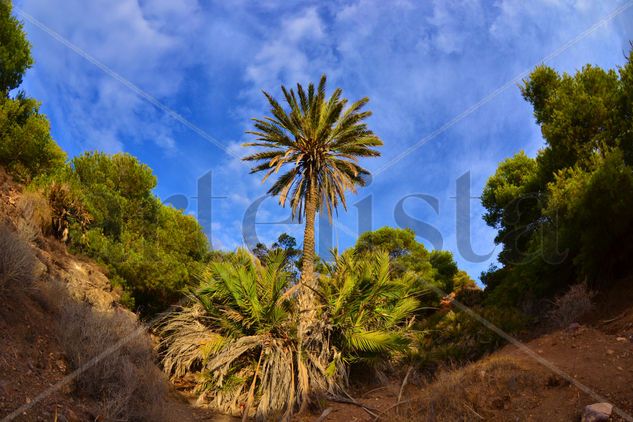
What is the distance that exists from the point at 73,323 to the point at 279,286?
229 inches

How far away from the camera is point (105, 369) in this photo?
7582 millimetres

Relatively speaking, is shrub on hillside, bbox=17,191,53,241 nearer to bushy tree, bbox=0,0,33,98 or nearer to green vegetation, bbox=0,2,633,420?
green vegetation, bbox=0,2,633,420

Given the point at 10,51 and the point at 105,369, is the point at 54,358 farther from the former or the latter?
the point at 10,51

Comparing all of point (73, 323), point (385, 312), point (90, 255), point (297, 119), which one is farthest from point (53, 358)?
point (297, 119)

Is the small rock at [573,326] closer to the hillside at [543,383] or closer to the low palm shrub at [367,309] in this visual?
the hillside at [543,383]

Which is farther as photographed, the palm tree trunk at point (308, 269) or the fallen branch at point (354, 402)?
the palm tree trunk at point (308, 269)

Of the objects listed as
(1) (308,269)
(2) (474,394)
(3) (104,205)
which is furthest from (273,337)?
(3) (104,205)

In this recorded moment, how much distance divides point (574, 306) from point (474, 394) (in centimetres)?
444

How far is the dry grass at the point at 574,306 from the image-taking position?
35.4ft

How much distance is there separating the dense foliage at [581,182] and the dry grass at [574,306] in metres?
0.53

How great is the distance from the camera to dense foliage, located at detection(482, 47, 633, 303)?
10.6 meters

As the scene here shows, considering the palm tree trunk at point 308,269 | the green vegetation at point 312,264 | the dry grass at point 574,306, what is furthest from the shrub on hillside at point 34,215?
the dry grass at point 574,306

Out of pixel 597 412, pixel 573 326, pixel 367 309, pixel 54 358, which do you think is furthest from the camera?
pixel 367 309

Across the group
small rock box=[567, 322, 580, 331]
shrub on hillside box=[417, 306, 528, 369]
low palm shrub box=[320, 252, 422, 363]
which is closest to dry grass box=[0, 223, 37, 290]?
low palm shrub box=[320, 252, 422, 363]
